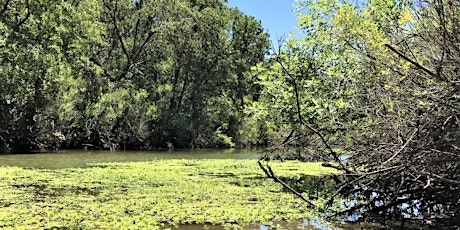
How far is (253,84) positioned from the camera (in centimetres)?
2850

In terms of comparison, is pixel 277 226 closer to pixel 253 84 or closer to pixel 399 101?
pixel 399 101

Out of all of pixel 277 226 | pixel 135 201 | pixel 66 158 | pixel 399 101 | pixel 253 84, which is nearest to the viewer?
pixel 399 101

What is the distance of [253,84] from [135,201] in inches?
790

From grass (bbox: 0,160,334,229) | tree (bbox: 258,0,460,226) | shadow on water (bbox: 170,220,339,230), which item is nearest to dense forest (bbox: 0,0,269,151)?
grass (bbox: 0,160,334,229)

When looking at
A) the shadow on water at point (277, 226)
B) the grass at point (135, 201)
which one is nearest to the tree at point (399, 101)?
the shadow on water at point (277, 226)

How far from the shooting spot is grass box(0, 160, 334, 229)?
7.39m

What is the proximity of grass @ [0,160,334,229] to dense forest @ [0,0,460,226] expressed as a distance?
4.27 feet

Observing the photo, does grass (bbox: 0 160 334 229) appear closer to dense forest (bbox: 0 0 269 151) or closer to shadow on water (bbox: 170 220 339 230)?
shadow on water (bbox: 170 220 339 230)

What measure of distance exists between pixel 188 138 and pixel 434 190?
99.7 feet

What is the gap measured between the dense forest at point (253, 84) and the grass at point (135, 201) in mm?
1303

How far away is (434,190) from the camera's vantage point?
22.1 feet

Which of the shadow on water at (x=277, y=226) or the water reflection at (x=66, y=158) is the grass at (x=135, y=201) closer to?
the shadow on water at (x=277, y=226)

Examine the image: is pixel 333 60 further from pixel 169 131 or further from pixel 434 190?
pixel 169 131

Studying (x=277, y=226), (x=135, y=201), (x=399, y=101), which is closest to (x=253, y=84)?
(x=135, y=201)
